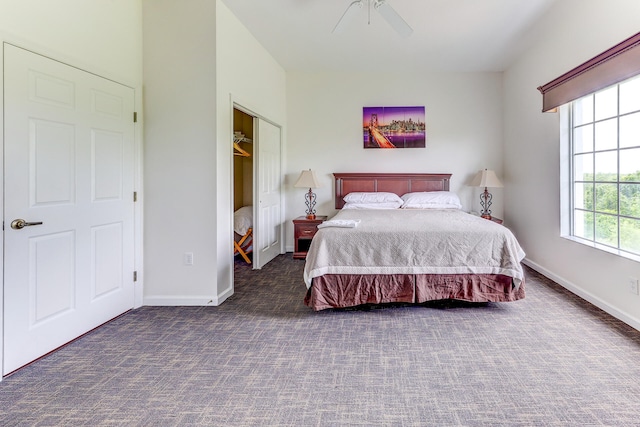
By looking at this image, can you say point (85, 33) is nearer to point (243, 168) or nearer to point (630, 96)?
point (243, 168)

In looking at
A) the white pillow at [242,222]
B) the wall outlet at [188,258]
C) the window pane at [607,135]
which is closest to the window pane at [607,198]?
the window pane at [607,135]

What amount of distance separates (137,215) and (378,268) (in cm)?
219

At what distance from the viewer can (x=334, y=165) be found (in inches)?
228

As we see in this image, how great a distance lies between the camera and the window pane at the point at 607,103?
10.3ft

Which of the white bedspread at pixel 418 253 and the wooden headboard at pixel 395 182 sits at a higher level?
the wooden headboard at pixel 395 182

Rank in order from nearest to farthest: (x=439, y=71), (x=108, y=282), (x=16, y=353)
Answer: (x=16, y=353), (x=108, y=282), (x=439, y=71)

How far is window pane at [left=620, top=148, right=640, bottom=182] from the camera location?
2881 mm

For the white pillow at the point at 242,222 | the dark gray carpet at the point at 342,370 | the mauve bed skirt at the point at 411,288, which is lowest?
the dark gray carpet at the point at 342,370

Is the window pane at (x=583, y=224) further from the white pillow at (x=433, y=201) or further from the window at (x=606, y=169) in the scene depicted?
the white pillow at (x=433, y=201)

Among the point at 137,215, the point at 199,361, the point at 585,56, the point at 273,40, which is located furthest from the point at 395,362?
the point at 273,40

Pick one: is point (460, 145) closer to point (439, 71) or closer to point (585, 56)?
point (439, 71)

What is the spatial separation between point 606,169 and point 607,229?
1.77ft

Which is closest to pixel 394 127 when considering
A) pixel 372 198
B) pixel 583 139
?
pixel 372 198

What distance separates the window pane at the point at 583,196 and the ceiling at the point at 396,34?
70.6 inches
